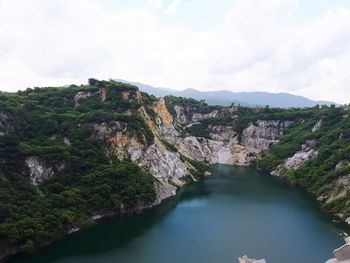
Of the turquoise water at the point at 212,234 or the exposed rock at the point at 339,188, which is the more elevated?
the exposed rock at the point at 339,188

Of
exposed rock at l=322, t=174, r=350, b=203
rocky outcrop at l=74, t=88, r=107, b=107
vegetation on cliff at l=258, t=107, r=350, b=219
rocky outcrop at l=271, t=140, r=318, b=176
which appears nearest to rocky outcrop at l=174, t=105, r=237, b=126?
vegetation on cliff at l=258, t=107, r=350, b=219

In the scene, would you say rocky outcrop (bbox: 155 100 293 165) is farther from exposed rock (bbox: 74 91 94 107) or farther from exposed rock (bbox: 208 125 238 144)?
exposed rock (bbox: 74 91 94 107)

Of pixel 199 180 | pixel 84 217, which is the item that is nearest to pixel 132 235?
pixel 84 217

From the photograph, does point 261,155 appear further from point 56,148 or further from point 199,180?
point 56,148

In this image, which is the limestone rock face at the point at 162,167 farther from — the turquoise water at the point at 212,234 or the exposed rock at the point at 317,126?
the exposed rock at the point at 317,126

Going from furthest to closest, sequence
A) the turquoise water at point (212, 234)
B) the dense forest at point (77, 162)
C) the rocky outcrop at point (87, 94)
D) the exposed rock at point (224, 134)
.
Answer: the exposed rock at point (224, 134) < the rocky outcrop at point (87, 94) < the dense forest at point (77, 162) < the turquoise water at point (212, 234)

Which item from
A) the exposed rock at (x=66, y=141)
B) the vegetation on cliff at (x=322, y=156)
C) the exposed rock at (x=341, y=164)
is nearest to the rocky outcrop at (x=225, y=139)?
the vegetation on cliff at (x=322, y=156)
